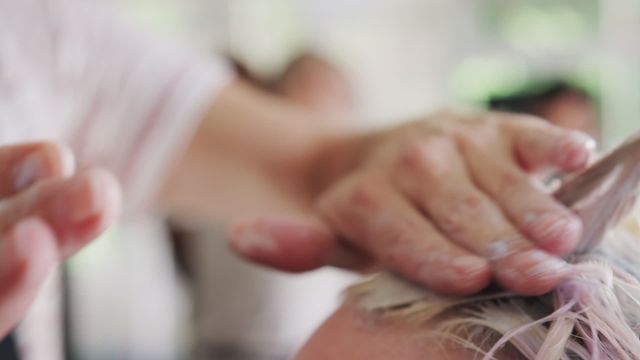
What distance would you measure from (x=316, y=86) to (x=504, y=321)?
1855 millimetres

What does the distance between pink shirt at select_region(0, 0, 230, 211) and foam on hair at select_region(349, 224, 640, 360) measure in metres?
0.62

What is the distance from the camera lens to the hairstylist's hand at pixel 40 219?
39 centimetres

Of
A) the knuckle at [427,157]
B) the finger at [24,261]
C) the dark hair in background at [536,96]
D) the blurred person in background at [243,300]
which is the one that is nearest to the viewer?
the finger at [24,261]

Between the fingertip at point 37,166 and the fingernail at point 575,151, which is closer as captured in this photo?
the fingertip at point 37,166

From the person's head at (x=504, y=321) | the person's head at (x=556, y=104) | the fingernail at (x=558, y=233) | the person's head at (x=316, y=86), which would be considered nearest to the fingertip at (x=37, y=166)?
the person's head at (x=504, y=321)

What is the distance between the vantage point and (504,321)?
0.53 meters

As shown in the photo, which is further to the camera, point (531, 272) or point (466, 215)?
point (466, 215)

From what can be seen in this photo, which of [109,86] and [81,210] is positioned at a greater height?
[81,210]

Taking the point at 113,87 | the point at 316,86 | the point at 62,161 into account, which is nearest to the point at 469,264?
the point at 62,161

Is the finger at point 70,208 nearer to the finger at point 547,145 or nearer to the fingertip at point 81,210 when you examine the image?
the fingertip at point 81,210

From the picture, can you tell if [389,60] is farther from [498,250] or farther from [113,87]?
[498,250]

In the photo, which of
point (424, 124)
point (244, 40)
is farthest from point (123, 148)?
point (244, 40)

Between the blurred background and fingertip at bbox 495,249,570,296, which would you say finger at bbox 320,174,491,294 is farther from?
the blurred background

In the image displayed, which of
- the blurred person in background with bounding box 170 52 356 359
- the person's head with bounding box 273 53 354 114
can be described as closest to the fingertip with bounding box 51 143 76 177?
the blurred person in background with bounding box 170 52 356 359
